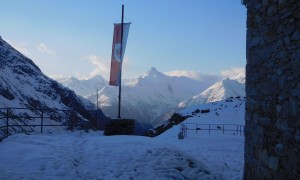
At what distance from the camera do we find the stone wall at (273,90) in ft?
19.6

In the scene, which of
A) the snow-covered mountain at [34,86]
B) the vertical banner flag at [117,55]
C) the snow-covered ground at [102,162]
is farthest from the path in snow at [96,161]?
the snow-covered mountain at [34,86]

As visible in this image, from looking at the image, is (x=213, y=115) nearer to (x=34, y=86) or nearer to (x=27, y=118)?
(x=27, y=118)

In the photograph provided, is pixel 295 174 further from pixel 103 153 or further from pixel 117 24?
pixel 117 24

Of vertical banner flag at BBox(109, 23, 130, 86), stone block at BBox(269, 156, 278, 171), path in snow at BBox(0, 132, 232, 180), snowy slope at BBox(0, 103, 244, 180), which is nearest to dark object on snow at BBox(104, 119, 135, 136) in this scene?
vertical banner flag at BBox(109, 23, 130, 86)

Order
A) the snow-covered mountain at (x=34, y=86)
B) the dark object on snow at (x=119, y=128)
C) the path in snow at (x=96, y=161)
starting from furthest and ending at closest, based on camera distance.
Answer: the snow-covered mountain at (x=34, y=86), the dark object on snow at (x=119, y=128), the path in snow at (x=96, y=161)

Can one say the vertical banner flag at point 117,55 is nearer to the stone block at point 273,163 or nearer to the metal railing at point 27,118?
the metal railing at point 27,118

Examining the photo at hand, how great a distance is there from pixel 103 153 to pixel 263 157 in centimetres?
714

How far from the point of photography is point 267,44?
6977mm

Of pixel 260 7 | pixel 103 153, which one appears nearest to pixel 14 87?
pixel 103 153

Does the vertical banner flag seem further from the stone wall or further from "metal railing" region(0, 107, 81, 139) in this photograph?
the stone wall

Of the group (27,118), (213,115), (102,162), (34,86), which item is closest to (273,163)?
(102,162)

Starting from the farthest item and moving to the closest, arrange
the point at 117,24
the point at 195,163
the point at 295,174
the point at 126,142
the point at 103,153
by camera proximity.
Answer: the point at 117,24 → the point at 126,142 → the point at 103,153 → the point at 195,163 → the point at 295,174

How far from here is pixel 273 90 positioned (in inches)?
264

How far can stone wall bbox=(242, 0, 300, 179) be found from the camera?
5.97 m
